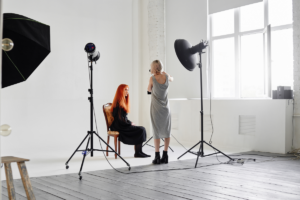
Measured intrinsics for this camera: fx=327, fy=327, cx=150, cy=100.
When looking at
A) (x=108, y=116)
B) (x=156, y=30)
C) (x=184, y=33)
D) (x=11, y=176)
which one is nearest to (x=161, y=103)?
(x=108, y=116)

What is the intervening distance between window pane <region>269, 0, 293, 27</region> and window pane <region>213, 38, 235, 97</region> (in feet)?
2.97

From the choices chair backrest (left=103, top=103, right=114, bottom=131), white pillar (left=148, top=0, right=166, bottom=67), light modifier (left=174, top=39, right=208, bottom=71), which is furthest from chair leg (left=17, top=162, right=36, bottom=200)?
white pillar (left=148, top=0, right=166, bottom=67)

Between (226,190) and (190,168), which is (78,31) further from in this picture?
(226,190)

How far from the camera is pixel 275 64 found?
18.1ft

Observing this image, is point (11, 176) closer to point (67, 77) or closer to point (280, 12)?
point (67, 77)

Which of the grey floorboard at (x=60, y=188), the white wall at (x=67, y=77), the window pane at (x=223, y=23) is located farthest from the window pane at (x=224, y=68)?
the grey floorboard at (x=60, y=188)

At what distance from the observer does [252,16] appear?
5.93 metres

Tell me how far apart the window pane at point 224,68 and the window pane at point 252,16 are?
0.39m

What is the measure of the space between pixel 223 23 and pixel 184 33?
813mm

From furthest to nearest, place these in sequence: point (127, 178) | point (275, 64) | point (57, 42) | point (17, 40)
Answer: point (57, 42) → point (275, 64) → point (127, 178) → point (17, 40)

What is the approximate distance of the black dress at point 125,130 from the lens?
15.4ft

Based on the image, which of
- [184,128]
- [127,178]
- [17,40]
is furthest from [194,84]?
[17,40]

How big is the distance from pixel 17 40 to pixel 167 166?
8.80ft

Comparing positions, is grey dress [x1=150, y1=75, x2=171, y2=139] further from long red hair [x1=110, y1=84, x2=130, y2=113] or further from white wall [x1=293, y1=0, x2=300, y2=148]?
white wall [x1=293, y1=0, x2=300, y2=148]
